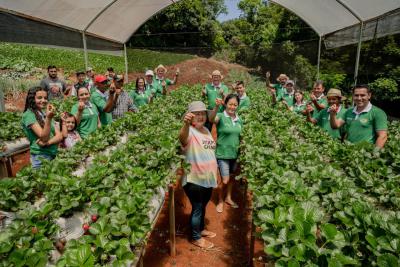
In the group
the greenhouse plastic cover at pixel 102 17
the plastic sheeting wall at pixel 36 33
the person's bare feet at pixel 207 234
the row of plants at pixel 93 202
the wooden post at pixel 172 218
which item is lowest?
the person's bare feet at pixel 207 234

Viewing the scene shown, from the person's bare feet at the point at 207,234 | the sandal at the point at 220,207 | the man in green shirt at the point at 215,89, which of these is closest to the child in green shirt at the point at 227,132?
the sandal at the point at 220,207

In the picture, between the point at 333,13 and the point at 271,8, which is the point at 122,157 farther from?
the point at 271,8

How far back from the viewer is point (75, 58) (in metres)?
25.9

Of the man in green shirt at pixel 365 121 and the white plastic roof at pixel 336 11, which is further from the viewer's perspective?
the white plastic roof at pixel 336 11

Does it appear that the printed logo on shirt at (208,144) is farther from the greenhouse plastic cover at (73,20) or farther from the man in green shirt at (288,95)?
the greenhouse plastic cover at (73,20)

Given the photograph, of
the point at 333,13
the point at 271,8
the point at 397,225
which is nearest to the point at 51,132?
the point at 397,225

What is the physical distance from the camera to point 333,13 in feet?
31.9

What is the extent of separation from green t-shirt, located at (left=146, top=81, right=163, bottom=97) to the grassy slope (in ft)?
34.6

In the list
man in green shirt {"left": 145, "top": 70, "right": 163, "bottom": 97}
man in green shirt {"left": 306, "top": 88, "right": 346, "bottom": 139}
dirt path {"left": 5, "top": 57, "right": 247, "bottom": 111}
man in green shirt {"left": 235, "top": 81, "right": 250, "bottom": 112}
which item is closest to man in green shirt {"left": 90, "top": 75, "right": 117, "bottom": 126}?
man in green shirt {"left": 235, "top": 81, "right": 250, "bottom": 112}

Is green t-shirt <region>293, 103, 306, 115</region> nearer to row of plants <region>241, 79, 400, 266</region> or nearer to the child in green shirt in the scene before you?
row of plants <region>241, 79, 400, 266</region>

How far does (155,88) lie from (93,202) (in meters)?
6.80

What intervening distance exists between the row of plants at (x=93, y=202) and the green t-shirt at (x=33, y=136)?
0.65 ft

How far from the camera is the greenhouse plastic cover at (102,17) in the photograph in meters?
7.47

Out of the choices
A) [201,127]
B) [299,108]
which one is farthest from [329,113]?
[201,127]
